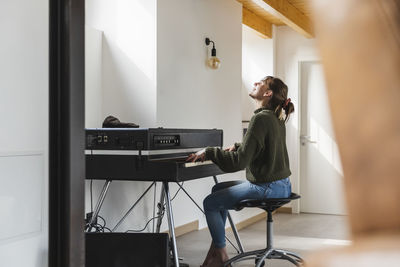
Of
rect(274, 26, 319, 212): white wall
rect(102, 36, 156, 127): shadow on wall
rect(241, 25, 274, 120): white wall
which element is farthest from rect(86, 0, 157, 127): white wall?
rect(274, 26, 319, 212): white wall

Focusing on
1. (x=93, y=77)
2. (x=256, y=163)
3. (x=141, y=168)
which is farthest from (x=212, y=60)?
(x=141, y=168)

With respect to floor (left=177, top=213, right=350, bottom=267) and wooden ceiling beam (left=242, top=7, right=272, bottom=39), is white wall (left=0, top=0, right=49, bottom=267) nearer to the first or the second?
floor (left=177, top=213, right=350, bottom=267)

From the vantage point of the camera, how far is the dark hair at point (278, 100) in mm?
3693

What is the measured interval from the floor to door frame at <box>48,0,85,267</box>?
6.68ft

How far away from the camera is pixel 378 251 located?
0.12 metres

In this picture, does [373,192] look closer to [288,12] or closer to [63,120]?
[63,120]

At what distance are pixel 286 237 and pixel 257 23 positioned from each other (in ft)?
8.89

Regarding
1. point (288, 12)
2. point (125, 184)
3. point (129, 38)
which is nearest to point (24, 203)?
point (125, 184)

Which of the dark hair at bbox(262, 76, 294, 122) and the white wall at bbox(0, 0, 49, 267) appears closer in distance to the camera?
the white wall at bbox(0, 0, 49, 267)

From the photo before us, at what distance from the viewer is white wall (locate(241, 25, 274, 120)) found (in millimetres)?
6957

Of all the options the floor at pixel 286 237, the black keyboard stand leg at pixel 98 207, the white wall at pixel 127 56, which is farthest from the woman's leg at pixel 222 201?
the white wall at pixel 127 56

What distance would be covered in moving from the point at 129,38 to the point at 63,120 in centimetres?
249

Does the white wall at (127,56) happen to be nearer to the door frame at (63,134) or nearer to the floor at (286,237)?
the floor at (286,237)

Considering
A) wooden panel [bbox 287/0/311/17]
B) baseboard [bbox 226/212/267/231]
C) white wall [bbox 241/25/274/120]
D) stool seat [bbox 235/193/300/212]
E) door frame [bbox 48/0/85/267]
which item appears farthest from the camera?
white wall [bbox 241/25/274/120]
